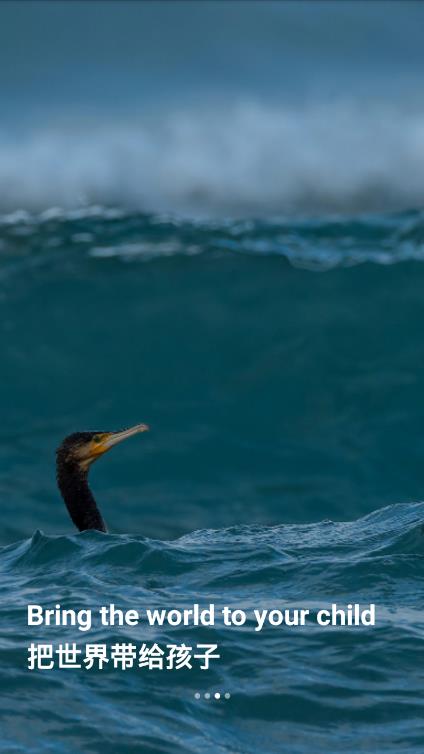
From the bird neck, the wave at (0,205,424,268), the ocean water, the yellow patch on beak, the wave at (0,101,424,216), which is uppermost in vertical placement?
the wave at (0,101,424,216)

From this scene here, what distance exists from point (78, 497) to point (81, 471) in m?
0.21

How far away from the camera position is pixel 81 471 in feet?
31.1

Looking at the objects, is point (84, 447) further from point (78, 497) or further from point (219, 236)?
point (219, 236)

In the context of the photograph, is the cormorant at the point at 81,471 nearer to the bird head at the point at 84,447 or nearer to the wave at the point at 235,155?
the bird head at the point at 84,447

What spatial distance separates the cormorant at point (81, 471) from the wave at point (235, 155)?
19.0 ft

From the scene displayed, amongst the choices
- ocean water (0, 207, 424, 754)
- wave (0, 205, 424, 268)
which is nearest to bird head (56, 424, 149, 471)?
ocean water (0, 207, 424, 754)

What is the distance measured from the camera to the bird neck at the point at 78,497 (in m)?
9.31

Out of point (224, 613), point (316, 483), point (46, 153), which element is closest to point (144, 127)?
point (46, 153)

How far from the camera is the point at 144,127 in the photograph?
14.7 m

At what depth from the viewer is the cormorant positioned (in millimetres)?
9320

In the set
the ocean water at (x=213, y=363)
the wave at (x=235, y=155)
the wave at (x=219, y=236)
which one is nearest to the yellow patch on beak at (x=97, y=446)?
the ocean water at (x=213, y=363)

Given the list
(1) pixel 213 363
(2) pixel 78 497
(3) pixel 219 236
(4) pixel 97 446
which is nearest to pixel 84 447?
(4) pixel 97 446

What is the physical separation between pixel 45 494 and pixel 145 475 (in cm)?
101

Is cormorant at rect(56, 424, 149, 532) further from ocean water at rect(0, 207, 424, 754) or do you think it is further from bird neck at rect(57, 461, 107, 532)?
ocean water at rect(0, 207, 424, 754)
